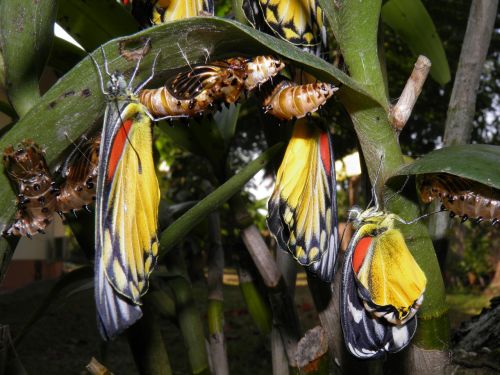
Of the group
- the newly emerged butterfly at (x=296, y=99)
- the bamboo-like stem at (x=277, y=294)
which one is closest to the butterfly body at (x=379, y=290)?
the newly emerged butterfly at (x=296, y=99)

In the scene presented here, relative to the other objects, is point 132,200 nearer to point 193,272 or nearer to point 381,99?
point 381,99

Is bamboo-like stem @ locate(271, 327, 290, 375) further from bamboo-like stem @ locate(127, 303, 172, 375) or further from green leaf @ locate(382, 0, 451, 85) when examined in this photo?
green leaf @ locate(382, 0, 451, 85)

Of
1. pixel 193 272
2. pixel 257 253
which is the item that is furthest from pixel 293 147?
pixel 193 272

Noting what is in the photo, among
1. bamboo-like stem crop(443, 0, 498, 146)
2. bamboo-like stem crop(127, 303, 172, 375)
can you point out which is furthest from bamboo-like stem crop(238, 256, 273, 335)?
bamboo-like stem crop(443, 0, 498, 146)

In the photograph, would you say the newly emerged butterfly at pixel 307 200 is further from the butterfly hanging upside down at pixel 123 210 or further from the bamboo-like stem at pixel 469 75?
the bamboo-like stem at pixel 469 75

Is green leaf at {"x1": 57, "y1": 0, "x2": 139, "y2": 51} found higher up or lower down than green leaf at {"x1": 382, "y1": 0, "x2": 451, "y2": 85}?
higher up
